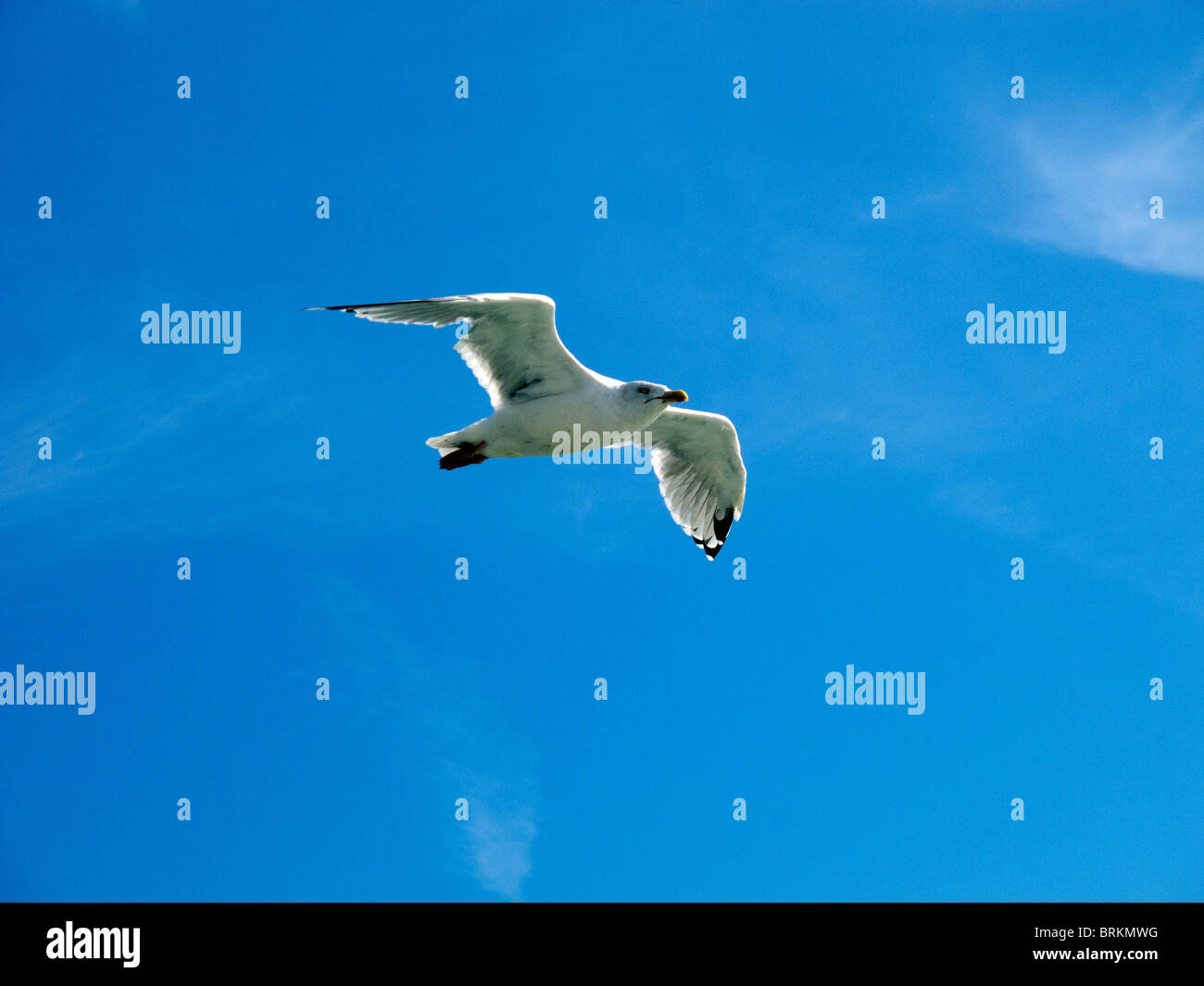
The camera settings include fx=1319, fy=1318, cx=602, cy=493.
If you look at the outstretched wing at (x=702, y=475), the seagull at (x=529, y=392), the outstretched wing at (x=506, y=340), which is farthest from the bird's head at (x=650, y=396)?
the outstretched wing at (x=702, y=475)

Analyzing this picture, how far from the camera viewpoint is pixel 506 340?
7.29m

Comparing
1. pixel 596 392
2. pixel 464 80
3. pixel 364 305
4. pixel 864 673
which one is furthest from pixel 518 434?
pixel 864 673

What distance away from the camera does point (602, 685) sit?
8953 millimetres

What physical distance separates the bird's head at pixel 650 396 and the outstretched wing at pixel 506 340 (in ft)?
0.86

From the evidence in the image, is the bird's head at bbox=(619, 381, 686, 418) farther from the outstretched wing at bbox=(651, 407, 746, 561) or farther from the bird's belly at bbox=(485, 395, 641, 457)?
the outstretched wing at bbox=(651, 407, 746, 561)

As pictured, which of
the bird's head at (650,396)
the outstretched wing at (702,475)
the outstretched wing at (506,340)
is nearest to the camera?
the outstretched wing at (506,340)

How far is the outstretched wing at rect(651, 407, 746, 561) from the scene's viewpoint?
8.28 metres

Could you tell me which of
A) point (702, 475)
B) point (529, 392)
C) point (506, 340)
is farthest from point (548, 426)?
point (702, 475)

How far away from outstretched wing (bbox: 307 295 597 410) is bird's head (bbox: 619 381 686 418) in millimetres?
261

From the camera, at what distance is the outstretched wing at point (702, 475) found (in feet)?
27.2

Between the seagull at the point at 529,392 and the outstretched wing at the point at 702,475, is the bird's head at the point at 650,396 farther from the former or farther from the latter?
the outstretched wing at the point at 702,475

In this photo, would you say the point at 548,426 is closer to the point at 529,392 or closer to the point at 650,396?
the point at 529,392

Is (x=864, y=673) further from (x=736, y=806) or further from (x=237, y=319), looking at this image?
(x=237, y=319)
